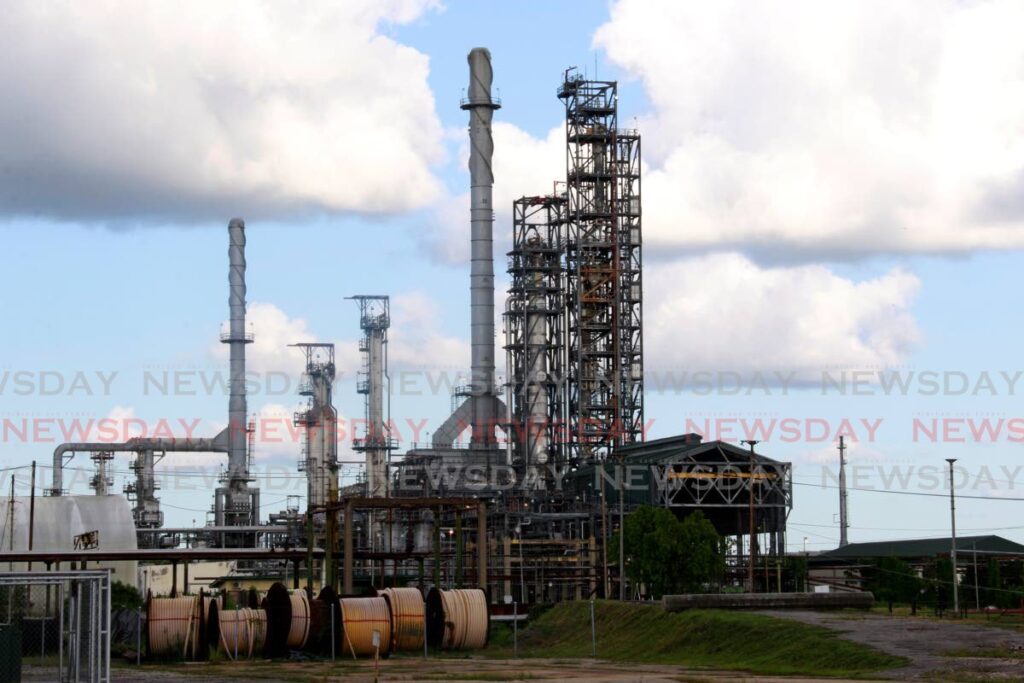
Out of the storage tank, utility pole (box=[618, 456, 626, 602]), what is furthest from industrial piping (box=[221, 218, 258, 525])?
utility pole (box=[618, 456, 626, 602])

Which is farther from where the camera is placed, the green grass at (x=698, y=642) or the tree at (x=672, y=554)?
the tree at (x=672, y=554)

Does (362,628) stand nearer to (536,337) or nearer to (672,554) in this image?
(672,554)

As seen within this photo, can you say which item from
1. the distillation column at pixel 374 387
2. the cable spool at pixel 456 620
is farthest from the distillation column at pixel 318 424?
the cable spool at pixel 456 620

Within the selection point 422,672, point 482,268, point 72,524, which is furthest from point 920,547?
point 422,672

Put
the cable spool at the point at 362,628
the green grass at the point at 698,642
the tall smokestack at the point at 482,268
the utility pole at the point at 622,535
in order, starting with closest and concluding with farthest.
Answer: the green grass at the point at 698,642 < the cable spool at the point at 362,628 < the utility pole at the point at 622,535 < the tall smokestack at the point at 482,268

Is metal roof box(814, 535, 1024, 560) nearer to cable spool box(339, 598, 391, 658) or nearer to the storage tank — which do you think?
the storage tank

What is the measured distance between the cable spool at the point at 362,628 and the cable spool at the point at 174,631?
4236mm

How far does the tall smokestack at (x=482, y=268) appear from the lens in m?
88.8

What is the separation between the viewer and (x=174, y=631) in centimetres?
4394

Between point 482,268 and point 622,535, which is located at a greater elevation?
point 482,268

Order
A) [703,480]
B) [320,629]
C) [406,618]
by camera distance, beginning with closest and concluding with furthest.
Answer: [320,629] → [406,618] → [703,480]

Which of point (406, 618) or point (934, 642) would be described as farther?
point (406, 618)

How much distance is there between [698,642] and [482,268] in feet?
151

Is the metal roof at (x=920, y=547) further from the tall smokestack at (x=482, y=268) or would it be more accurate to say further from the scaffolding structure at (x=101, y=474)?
the scaffolding structure at (x=101, y=474)
